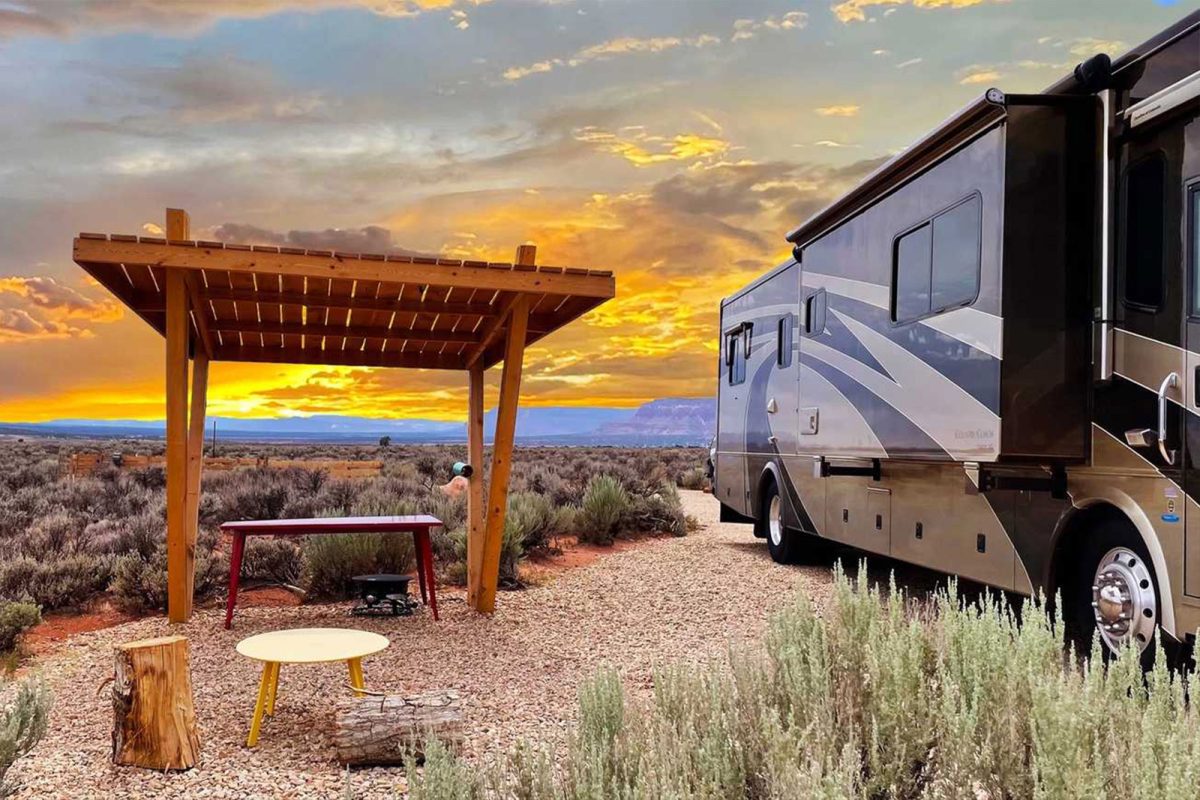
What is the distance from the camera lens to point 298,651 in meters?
4.92

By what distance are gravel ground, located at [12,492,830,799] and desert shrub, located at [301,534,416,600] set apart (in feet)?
1.83

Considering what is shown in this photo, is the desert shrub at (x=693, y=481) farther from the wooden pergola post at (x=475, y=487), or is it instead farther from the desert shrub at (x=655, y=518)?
the wooden pergola post at (x=475, y=487)

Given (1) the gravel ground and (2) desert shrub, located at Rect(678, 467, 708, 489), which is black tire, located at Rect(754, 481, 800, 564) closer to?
(1) the gravel ground

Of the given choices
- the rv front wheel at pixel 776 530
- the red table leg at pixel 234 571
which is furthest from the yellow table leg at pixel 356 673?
the rv front wheel at pixel 776 530

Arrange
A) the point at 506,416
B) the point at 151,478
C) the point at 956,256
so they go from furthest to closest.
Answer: the point at 151,478
the point at 506,416
the point at 956,256

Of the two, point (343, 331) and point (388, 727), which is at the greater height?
point (343, 331)

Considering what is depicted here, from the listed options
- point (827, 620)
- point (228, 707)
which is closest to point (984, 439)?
point (827, 620)

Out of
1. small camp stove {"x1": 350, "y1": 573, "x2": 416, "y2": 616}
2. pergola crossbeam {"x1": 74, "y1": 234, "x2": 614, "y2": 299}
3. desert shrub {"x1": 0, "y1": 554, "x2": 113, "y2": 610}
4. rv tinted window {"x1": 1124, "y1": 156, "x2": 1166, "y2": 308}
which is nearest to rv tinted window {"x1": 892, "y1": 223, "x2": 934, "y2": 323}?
rv tinted window {"x1": 1124, "y1": 156, "x2": 1166, "y2": 308}

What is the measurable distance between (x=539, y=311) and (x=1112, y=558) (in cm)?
491

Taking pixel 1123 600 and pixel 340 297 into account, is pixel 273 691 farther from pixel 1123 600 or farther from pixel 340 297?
pixel 1123 600

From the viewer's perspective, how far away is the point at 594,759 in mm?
2713

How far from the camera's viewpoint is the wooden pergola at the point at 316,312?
6914 millimetres

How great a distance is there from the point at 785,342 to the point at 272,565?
5797 mm

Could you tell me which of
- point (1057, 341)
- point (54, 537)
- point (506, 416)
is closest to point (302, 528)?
point (506, 416)
